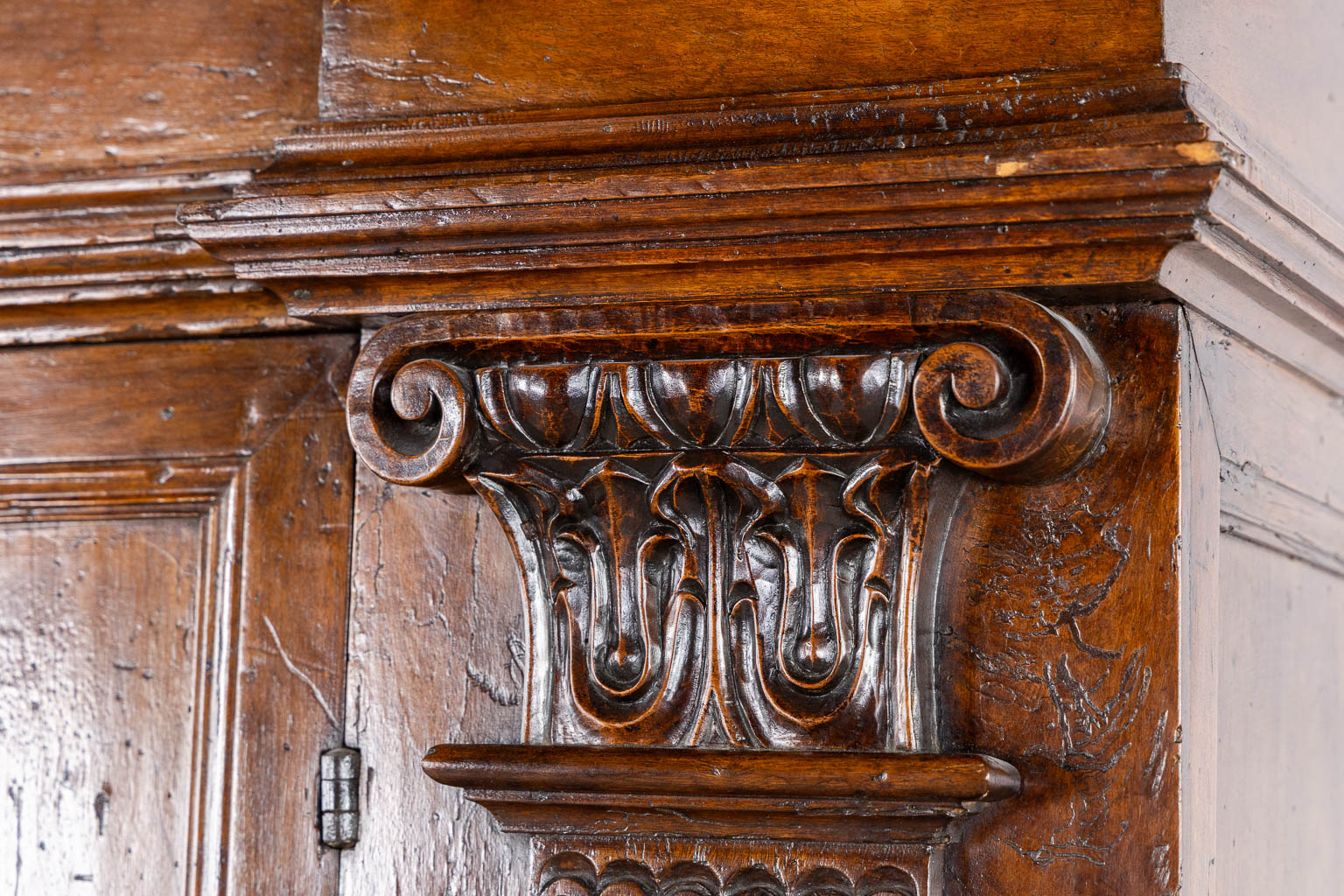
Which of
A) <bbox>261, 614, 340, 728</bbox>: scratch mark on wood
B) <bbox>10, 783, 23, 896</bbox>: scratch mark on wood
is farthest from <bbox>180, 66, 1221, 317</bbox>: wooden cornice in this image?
<bbox>10, 783, 23, 896</bbox>: scratch mark on wood

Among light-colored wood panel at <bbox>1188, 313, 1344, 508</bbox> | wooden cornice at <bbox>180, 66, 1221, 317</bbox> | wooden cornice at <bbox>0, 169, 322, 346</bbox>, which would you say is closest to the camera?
wooden cornice at <bbox>180, 66, 1221, 317</bbox>

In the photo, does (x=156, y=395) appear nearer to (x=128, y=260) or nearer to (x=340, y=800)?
(x=128, y=260)

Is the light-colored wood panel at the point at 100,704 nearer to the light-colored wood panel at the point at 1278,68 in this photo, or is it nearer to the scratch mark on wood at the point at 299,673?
the scratch mark on wood at the point at 299,673

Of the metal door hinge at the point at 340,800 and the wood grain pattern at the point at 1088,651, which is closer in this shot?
the wood grain pattern at the point at 1088,651

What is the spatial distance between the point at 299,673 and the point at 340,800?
3.2 inches

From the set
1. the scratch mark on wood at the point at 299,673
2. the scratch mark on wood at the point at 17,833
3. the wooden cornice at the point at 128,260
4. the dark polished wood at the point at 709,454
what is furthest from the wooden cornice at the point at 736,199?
the scratch mark on wood at the point at 17,833

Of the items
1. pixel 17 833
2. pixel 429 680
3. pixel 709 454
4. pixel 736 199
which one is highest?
pixel 736 199

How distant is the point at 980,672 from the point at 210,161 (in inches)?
22.6

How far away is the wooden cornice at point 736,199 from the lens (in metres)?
0.62

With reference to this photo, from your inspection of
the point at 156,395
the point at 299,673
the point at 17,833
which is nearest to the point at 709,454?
the point at 299,673

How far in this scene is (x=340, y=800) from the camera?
2.65ft

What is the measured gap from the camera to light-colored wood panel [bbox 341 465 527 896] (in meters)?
0.79

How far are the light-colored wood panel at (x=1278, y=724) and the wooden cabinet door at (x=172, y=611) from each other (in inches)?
20.7

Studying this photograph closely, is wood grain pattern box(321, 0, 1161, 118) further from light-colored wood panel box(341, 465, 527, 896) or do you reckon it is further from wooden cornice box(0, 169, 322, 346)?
light-colored wood panel box(341, 465, 527, 896)
